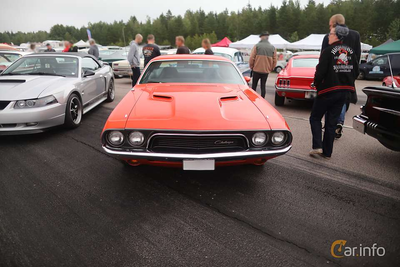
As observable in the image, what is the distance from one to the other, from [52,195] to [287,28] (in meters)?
76.1

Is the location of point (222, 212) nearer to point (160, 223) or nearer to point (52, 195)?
point (160, 223)

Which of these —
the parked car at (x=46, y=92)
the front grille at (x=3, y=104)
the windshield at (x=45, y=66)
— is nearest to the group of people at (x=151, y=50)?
the parked car at (x=46, y=92)

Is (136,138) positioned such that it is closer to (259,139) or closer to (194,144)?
(194,144)

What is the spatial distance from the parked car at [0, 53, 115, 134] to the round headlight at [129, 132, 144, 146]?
2.42m

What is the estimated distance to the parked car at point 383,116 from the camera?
308cm

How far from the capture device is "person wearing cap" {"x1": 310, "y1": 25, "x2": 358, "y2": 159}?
3234 mm

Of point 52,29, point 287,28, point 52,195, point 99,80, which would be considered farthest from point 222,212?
point 52,29

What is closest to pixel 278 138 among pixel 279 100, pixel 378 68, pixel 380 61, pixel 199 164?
pixel 199 164

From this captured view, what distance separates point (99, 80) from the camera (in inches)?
249

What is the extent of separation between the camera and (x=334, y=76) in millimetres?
3299

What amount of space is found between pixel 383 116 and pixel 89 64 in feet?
20.2

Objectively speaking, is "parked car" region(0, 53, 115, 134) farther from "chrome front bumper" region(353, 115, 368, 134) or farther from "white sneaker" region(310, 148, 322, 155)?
"chrome front bumper" region(353, 115, 368, 134)

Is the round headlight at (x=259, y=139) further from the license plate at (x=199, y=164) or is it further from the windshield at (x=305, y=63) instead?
the windshield at (x=305, y=63)
